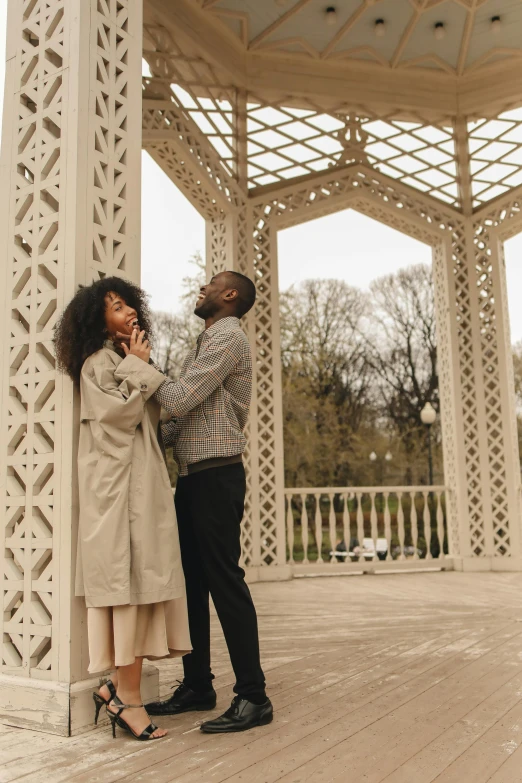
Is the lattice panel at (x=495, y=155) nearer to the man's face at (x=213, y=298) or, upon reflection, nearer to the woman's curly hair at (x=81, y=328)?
the man's face at (x=213, y=298)

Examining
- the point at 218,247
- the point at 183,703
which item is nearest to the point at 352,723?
the point at 183,703

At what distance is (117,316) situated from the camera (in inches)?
97.7

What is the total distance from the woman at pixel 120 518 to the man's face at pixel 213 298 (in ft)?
1.12

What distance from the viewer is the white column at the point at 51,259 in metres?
2.39

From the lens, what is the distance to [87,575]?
2227mm

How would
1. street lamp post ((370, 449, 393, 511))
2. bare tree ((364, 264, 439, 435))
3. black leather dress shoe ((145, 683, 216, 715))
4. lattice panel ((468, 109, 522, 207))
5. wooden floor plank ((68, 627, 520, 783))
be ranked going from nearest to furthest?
wooden floor plank ((68, 627, 520, 783)) → black leather dress shoe ((145, 683, 216, 715)) → lattice panel ((468, 109, 522, 207)) → street lamp post ((370, 449, 393, 511)) → bare tree ((364, 264, 439, 435))

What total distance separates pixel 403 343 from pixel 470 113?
14.3 m

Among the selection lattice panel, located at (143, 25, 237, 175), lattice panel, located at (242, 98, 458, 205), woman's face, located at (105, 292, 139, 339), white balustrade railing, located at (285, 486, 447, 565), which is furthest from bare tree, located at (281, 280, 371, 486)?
woman's face, located at (105, 292, 139, 339)

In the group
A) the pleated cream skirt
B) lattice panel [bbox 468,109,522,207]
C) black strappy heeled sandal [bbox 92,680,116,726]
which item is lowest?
black strappy heeled sandal [bbox 92,680,116,726]

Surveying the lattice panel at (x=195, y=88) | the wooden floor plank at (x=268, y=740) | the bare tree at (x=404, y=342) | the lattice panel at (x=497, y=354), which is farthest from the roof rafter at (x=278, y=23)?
the bare tree at (x=404, y=342)

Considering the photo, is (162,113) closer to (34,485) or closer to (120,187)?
(120,187)

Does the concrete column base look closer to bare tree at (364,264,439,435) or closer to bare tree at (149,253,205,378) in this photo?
bare tree at (149,253,205,378)

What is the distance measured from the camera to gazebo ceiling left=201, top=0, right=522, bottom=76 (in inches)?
263

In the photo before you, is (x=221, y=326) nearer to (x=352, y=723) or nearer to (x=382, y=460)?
(x=352, y=723)
